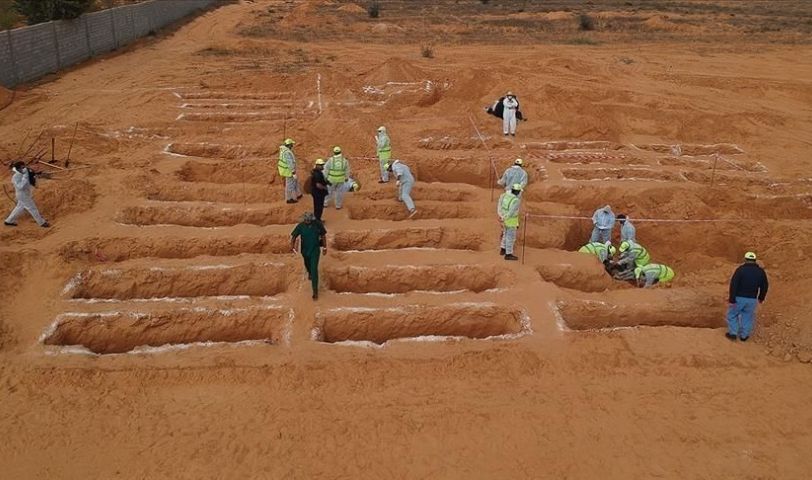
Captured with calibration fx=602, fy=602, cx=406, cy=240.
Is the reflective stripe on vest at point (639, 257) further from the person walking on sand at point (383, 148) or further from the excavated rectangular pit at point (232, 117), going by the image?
the excavated rectangular pit at point (232, 117)

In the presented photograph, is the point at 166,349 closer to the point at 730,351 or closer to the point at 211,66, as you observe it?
the point at 730,351

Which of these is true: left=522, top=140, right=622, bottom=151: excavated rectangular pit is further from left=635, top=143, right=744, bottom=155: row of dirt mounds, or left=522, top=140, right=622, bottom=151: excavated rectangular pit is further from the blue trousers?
the blue trousers

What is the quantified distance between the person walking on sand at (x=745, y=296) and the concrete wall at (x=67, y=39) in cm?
2126

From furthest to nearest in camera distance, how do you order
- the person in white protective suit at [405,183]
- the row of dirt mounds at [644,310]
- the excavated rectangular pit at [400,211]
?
the excavated rectangular pit at [400,211] < the person in white protective suit at [405,183] < the row of dirt mounds at [644,310]

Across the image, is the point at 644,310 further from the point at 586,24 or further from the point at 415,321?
the point at 586,24

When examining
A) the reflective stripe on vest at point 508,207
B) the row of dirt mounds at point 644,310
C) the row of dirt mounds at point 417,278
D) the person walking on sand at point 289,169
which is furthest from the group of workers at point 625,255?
the person walking on sand at point 289,169

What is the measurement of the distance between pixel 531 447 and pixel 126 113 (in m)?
15.8

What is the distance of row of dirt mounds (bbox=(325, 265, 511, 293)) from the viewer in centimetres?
1009

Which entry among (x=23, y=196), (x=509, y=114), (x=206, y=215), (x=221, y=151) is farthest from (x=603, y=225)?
(x=23, y=196)

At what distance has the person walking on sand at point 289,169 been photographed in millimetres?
11657

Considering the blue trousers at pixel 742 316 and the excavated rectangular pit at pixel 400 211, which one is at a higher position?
the excavated rectangular pit at pixel 400 211

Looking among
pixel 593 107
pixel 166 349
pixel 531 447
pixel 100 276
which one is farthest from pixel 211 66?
pixel 531 447

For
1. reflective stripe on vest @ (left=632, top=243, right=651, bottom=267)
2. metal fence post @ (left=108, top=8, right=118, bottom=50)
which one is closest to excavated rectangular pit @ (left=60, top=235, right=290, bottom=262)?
reflective stripe on vest @ (left=632, top=243, right=651, bottom=267)

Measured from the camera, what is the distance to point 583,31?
3366 centimetres
